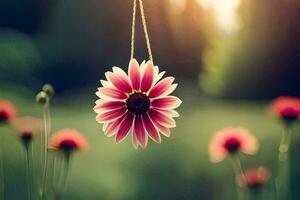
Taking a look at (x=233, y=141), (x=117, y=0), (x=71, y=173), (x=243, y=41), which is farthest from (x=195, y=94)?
(x=233, y=141)

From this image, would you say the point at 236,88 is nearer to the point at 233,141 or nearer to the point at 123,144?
the point at 123,144

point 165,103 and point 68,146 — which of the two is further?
point 68,146

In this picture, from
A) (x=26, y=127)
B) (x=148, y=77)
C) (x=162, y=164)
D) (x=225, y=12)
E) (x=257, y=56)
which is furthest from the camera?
(x=257, y=56)

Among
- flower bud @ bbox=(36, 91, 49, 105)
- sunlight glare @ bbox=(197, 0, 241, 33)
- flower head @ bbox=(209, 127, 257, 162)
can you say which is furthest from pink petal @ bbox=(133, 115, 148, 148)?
sunlight glare @ bbox=(197, 0, 241, 33)

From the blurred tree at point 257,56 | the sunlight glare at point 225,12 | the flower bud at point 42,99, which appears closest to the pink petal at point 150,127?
the flower bud at point 42,99

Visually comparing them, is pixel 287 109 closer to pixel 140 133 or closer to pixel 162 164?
pixel 140 133

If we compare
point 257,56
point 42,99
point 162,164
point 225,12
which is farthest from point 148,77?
point 257,56
